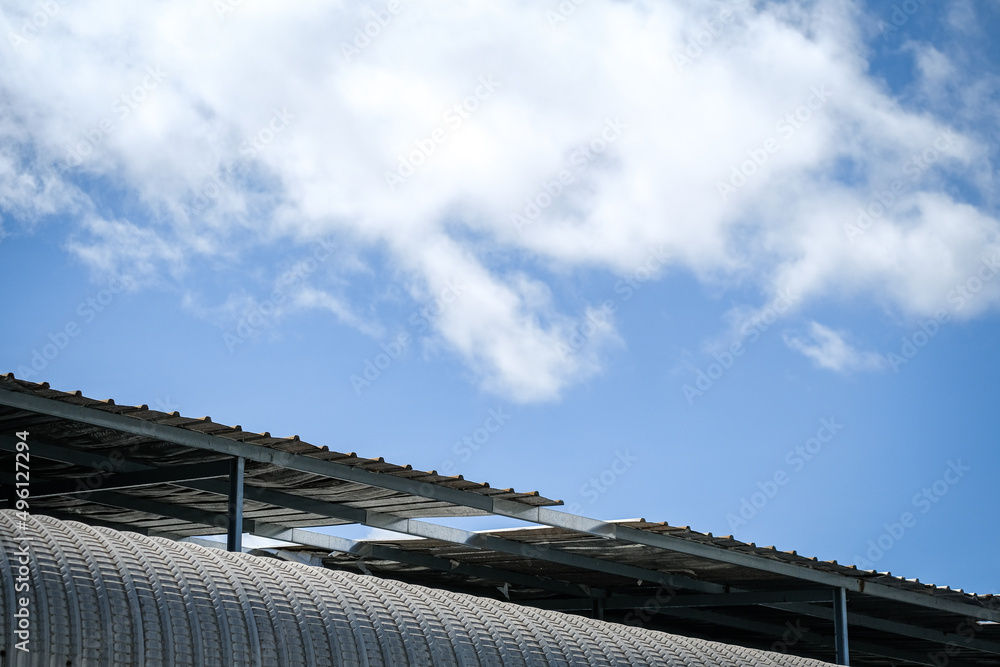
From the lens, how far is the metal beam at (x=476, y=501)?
8.39 meters

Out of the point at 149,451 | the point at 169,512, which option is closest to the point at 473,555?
the point at 169,512

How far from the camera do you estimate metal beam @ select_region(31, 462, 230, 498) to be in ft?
31.3

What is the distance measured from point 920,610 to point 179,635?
11.9 m

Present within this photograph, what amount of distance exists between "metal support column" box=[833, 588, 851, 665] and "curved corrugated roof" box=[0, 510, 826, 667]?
5.89 m

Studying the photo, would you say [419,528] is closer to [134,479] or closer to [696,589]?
[134,479]

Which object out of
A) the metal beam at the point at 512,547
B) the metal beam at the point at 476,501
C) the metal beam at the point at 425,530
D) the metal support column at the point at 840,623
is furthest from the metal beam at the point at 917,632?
the metal beam at the point at 512,547

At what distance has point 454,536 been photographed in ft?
41.7

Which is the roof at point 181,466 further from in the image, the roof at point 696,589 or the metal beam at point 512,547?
the roof at point 696,589

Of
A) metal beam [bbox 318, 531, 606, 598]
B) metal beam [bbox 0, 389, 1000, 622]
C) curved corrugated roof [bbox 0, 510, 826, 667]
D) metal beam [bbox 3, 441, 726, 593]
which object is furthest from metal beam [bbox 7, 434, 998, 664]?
curved corrugated roof [bbox 0, 510, 826, 667]

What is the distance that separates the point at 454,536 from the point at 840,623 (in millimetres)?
4094

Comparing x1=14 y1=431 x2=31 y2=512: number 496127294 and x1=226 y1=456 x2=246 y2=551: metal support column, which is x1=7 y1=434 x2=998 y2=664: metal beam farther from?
x1=226 y1=456 x2=246 y2=551: metal support column

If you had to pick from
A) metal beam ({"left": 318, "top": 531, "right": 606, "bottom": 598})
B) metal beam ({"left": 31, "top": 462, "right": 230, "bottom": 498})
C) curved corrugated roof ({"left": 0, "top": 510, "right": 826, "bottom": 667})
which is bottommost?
curved corrugated roof ({"left": 0, "top": 510, "right": 826, "bottom": 667})

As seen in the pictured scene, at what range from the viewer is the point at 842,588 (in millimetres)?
13102

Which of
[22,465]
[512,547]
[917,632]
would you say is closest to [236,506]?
[22,465]
